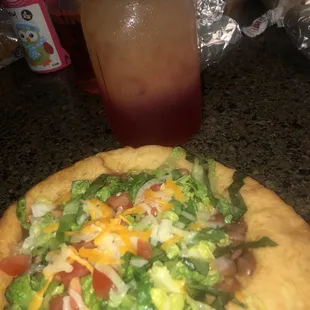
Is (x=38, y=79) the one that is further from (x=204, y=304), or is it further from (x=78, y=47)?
(x=204, y=304)

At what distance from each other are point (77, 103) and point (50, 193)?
61 centimetres

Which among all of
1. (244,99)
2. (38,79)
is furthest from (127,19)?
(38,79)

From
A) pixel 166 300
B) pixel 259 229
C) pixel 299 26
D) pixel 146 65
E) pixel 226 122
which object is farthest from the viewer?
pixel 299 26

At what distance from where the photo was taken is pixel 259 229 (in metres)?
0.78

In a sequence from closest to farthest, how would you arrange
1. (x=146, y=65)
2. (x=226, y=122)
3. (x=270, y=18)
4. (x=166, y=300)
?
1. (x=166, y=300)
2. (x=146, y=65)
3. (x=226, y=122)
4. (x=270, y=18)

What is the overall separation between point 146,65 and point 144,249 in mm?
439

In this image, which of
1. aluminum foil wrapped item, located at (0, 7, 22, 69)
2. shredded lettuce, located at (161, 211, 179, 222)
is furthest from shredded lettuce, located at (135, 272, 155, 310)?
aluminum foil wrapped item, located at (0, 7, 22, 69)

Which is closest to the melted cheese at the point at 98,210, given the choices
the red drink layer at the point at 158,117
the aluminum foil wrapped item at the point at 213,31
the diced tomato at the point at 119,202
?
the diced tomato at the point at 119,202

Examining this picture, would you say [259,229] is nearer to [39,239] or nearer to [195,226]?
[195,226]

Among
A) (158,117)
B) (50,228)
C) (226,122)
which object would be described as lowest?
(226,122)

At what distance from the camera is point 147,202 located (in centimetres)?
82

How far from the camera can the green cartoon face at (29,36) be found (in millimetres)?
1475

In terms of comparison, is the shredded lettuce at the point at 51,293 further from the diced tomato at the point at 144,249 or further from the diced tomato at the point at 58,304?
the diced tomato at the point at 144,249

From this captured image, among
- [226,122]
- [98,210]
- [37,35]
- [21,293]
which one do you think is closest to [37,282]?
[21,293]
